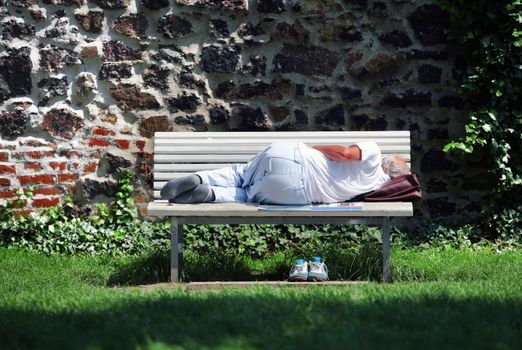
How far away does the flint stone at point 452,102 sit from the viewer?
7883 millimetres

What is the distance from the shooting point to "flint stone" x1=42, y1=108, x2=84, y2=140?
7.73m

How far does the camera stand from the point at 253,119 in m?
7.82

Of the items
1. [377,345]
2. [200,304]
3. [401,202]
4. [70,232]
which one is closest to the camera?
[377,345]

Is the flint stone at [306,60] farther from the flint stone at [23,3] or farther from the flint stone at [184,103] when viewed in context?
the flint stone at [23,3]

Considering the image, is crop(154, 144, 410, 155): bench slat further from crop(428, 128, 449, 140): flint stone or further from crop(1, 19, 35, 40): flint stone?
crop(1, 19, 35, 40): flint stone

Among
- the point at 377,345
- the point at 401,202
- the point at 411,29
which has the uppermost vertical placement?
the point at 411,29

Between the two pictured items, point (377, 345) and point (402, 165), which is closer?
point (377, 345)

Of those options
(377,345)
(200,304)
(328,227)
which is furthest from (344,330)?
(328,227)

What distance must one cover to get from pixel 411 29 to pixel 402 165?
136cm

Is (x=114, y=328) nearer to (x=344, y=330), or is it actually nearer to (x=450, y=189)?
(x=344, y=330)

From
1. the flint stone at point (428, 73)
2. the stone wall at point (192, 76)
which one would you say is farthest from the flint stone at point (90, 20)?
the flint stone at point (428, 73)

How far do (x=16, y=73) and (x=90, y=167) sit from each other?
91cm

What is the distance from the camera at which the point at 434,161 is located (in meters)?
7.93

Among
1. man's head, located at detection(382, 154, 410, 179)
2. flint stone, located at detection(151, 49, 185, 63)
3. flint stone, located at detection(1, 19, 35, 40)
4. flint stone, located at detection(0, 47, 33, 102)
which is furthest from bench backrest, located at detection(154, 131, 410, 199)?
flint stone, located at detection(1, 19, 35, 40)
